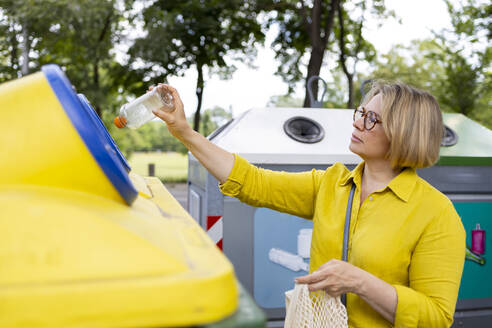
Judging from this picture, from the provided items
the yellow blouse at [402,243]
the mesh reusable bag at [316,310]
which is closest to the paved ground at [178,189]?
the yellow blouse at [402,243]

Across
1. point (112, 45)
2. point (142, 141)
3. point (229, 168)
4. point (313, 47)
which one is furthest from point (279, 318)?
point (142, 141)

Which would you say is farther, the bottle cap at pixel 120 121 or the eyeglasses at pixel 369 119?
the bottle cap at pixel 120 121

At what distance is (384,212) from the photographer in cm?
153

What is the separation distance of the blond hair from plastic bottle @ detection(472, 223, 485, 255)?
1.52m

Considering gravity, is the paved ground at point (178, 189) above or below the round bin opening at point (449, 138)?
below

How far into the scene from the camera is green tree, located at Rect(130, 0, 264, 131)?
31.9 ft

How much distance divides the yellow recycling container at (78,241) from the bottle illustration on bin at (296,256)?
1.67 m

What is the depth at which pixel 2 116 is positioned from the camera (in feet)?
2.89

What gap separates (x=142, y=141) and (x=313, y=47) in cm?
2302

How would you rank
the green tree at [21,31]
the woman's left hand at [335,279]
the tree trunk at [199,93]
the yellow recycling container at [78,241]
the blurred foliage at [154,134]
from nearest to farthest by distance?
the yellow recycling container at [78,241]
the woman's left hand at [335,279]
the green tree at [21,31]
the tree trunk at [199,93]
the blurred foliage at [154,134]

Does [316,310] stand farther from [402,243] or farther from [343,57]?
[343,57]

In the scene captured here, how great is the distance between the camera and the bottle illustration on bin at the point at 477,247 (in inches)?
111

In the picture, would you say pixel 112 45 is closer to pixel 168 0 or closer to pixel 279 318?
pixel 168 0

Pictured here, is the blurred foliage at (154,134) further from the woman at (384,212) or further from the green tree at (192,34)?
Result: the woman at (384,212)
